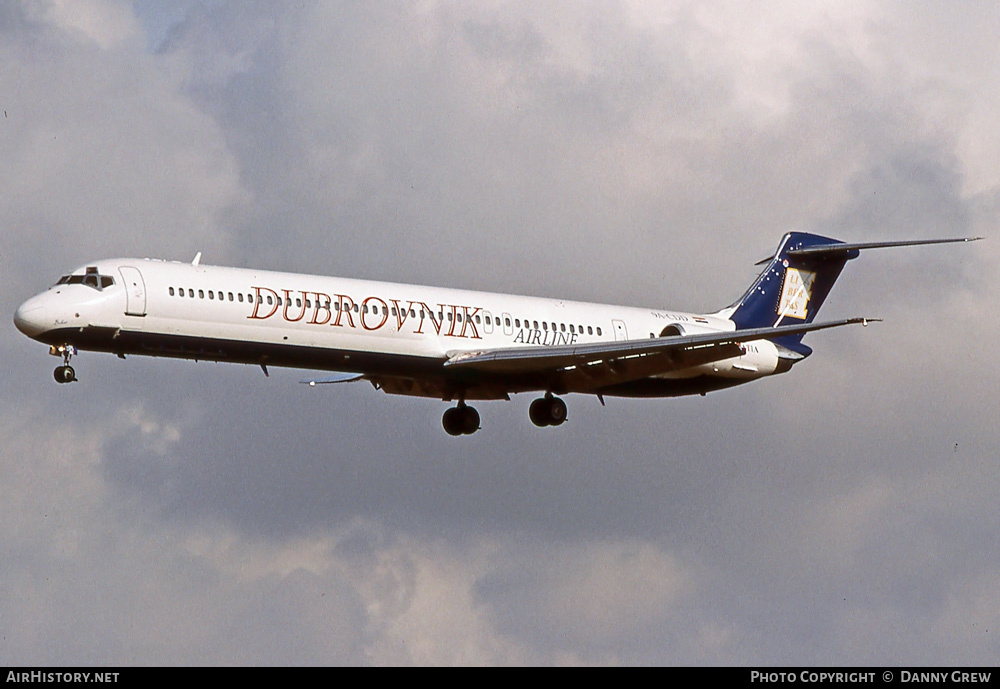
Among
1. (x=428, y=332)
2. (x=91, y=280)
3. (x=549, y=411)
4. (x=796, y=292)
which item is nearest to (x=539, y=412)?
(x=549, y=411)

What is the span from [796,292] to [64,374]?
24.3 meters

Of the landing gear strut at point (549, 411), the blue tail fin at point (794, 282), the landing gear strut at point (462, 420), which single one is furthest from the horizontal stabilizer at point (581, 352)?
the blue tail fin at point (794, 282)

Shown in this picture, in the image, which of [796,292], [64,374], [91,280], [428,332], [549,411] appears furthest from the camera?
[796,292]

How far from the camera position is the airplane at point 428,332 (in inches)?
1705

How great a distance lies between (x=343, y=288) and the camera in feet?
151

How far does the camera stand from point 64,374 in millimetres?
42000

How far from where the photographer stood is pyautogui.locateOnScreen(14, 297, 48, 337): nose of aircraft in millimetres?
42531

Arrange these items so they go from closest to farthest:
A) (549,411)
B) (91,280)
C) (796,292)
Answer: (91,280) → (549,411) → (796,292)

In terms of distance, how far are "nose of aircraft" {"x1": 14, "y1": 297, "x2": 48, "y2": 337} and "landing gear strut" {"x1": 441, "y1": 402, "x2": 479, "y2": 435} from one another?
552 inches

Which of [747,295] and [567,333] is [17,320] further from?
[747,295]

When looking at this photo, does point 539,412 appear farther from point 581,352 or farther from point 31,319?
point 31,319

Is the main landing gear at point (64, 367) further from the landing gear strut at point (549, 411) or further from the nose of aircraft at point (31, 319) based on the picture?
the landing gear strut at point (549, 411)

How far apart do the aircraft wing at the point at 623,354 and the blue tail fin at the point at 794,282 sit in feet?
23.7
